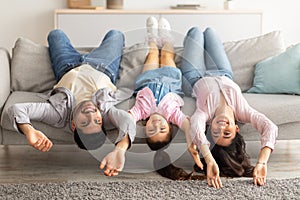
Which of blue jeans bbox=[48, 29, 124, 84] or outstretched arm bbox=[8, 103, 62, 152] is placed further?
blue jeans bbox=[48, 29, 124, 84]

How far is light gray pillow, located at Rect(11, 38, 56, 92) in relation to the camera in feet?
12.5

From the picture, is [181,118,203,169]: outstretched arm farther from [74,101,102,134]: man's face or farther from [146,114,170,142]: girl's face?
[74,101,102,134]: man's face

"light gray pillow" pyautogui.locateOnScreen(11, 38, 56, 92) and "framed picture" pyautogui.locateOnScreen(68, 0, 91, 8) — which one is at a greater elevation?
"framed picture" pyautogui.locateOnScreen(68, 0, 91, 8)

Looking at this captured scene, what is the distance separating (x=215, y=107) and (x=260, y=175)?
18.7 inches

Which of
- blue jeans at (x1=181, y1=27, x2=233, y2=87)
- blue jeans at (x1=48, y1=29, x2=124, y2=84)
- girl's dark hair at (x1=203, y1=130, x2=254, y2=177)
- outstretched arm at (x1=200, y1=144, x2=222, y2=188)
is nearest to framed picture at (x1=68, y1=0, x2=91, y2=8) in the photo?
blue jeans at (x1=48, y1=29, x2=124, y2=84)

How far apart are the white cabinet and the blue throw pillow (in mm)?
1531

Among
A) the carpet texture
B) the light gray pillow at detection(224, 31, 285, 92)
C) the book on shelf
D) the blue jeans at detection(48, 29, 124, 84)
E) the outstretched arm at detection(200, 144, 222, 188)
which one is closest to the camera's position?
the carpet texture

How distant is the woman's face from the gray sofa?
19cm

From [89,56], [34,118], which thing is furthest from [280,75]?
[34,118]

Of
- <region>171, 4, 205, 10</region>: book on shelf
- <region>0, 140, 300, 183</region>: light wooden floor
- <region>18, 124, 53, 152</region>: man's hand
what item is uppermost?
<region>171, 4, 205, 10</region>: book on shelf

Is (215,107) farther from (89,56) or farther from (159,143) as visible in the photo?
(89,56)

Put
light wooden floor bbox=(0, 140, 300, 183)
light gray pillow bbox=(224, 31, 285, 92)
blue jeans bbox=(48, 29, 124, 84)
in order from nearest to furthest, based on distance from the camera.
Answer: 1. light wooden floor bbox=(0, 140, 300, 183)
2. blue jeans bbox=(48, 29, 124, 84)
3. light gray pillow bbox=(224, 31, 285, 92)

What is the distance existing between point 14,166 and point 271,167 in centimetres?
154

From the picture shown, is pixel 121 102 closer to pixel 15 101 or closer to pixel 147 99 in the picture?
pixel 147 99
